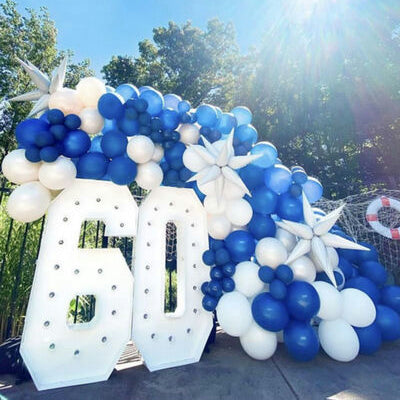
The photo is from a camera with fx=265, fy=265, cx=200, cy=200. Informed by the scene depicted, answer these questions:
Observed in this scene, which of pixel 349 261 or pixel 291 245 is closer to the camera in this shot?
pixel 291 245

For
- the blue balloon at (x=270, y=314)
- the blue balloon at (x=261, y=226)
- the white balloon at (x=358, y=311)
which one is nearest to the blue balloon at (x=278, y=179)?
the blue balloon at (x=261, y=226)

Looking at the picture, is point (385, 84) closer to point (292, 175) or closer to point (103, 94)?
point (292, 175)

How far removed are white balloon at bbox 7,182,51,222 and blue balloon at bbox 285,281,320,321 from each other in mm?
2474

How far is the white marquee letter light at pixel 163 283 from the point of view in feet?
8.68

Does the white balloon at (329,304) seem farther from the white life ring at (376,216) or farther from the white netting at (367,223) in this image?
the white netting at (367,223)

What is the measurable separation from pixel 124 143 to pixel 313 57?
9.91 m

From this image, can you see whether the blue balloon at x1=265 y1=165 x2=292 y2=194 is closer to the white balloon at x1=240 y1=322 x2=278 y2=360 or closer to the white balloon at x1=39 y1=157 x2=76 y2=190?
the white balloon at x1=240 y1=322 x2=278 y2=360

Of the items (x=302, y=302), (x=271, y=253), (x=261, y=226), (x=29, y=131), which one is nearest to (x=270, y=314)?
(x=302, y=302)

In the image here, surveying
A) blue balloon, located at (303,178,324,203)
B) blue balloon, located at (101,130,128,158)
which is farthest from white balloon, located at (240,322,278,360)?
blue balloon, located at (101,130,128,158)

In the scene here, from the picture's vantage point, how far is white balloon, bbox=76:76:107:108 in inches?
106

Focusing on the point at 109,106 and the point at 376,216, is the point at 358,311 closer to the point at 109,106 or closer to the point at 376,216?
the point at 376,216

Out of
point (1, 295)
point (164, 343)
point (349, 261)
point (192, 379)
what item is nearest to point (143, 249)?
point (164, 343)

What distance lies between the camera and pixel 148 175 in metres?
2.77

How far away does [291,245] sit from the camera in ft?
9.82
